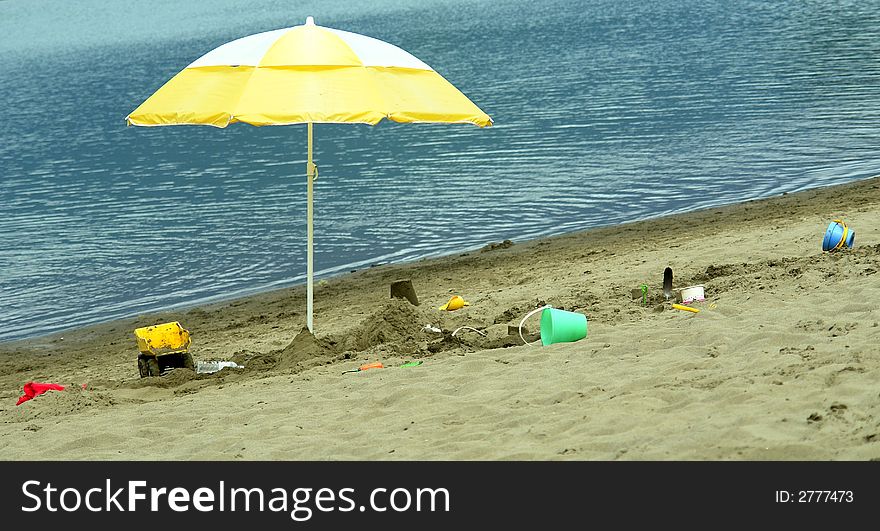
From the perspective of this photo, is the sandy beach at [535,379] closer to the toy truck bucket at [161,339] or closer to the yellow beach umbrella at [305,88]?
the toy truck bucket at [161,339]

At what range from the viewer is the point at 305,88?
27.7 feet

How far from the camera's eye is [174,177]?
25234 millimetres

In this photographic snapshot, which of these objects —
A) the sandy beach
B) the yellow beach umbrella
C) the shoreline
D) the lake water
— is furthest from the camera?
the lake water

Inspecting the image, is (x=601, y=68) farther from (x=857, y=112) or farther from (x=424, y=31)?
(x=424, y=31)

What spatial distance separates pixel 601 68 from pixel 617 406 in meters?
35.0

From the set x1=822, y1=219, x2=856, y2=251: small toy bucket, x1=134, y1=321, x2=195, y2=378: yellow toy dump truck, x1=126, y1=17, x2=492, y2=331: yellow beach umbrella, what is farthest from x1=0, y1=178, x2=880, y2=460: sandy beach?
x1=126, y1=17, x2=492, y2=331: yellow beach umbrella

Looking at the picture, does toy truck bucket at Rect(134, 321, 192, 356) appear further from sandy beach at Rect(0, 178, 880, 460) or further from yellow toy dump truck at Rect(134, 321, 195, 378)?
sandy beach at Rect(0, 178, 880, 460)

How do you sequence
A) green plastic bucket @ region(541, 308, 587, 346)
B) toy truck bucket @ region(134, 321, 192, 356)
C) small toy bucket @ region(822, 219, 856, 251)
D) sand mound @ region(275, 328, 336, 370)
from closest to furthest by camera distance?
green plastic bucket @ region(541, 308, 587, 346)
sand mound @ region(275, 328, 336, 370)
toy truck bucket @ region(134, 321, 192, 356)
small toy bucket @ region(822, 219, 856, 251)

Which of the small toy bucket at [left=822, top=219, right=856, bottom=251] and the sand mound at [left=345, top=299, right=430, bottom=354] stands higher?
the small toy bucket at [left=822, top=219, right=856, bottom=251]

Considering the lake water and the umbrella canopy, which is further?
the lake water

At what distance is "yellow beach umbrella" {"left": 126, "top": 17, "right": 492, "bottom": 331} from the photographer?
27.3ft

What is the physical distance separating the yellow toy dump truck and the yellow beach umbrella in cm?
191

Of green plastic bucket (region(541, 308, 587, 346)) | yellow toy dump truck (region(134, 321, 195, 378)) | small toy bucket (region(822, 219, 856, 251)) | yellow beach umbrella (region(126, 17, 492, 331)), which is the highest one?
yellow beach umbrella (region(126, 17, 492, 331))
